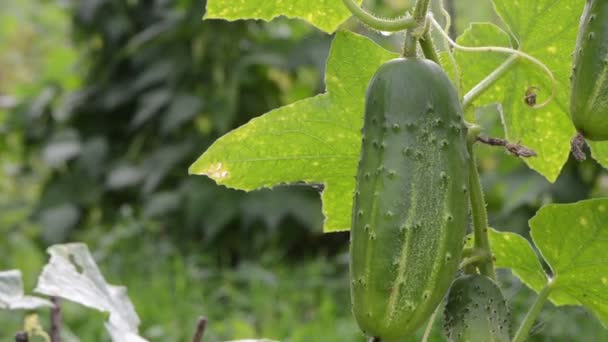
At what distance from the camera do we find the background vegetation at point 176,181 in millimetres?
3602

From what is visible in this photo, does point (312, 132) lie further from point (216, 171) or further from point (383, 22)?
point (383, 22)

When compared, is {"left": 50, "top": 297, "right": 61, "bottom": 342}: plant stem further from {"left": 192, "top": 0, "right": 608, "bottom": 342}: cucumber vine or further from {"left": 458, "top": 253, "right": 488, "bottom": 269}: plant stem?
{"left": 458, "top": 253, "right": 488, "bottom": 269}: plant stem

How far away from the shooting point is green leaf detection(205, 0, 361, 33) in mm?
1057

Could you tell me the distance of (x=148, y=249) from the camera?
4.07 m

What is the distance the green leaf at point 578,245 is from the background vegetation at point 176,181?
7.20 ft

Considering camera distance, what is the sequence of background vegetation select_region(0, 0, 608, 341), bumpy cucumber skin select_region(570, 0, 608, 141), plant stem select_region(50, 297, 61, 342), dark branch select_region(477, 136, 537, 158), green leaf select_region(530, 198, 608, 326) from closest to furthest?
1. bumpy cucumber skin select_region(570, 0, 608, 141)
2. dark branch select_region(477, 136, 537, 158)
3. green leaf select_region(530, 198, 608, 326)
4. plant stem select_region(50, 297, 61, 342)
5. background vegetation select_region(0, 0, 608, 341)

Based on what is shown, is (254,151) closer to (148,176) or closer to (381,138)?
(381,138)

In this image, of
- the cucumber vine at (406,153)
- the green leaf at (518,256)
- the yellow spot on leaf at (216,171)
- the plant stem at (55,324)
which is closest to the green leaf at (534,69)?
the cucumber vine at (406,153)

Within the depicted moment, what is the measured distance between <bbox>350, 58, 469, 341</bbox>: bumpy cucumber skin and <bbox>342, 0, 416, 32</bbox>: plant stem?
4 centimetres

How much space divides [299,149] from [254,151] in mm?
54

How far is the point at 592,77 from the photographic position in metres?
0.82

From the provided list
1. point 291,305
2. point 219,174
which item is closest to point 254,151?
point 219,174

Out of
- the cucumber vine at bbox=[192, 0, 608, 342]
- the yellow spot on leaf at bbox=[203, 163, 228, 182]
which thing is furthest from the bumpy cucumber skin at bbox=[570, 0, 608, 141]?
the yellow spot on leaf at bbox=[203, 163, 228, 182]

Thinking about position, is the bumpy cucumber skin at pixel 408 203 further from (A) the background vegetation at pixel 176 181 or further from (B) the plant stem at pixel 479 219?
(A) the background vegetation at pixel 176 181
